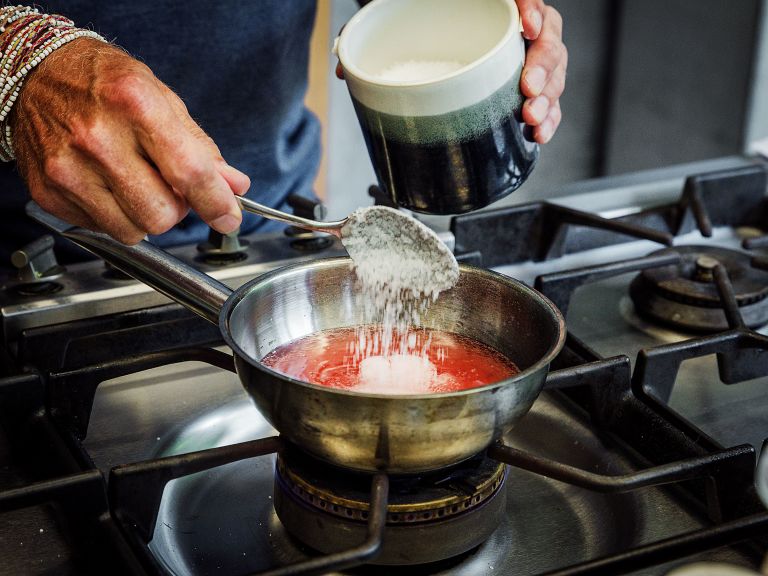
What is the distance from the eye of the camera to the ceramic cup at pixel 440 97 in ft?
2.08

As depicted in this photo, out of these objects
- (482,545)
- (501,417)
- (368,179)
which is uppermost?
(501,417)

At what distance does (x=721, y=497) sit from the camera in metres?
0.56

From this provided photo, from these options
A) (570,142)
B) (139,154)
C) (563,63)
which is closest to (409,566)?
(139,154)

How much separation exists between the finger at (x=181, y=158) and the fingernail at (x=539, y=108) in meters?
0.24

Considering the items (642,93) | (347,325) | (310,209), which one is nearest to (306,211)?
(310,209)

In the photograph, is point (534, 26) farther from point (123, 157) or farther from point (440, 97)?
point (123, 157)

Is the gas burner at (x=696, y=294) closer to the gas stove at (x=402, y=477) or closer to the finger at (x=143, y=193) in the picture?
the gas stove at (x=402, y=477)

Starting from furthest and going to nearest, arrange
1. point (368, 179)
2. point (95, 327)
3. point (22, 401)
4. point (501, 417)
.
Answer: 1. point (368, 179)
2. point (95, 327)
3. point (22, 401)
4. point (501, 417)

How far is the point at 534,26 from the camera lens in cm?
71

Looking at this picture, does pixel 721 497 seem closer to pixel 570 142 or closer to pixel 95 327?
pixel 95 327

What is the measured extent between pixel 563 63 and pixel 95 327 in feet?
1.53

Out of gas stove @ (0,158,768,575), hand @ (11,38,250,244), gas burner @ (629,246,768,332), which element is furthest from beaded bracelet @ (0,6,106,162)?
gas burner @ (629,246,768,332)

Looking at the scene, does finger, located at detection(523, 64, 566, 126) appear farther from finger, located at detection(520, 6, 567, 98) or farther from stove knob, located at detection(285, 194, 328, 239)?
stove knob, located at detection(285, 194, 328, 239)

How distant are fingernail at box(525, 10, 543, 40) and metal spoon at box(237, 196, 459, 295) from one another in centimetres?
18
